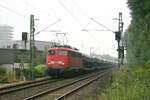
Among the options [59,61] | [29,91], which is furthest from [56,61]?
[29,91]

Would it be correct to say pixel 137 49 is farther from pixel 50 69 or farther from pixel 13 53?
pixel 50 69

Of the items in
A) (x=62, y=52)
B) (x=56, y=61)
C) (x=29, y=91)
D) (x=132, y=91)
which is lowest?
(x=29, y=91)

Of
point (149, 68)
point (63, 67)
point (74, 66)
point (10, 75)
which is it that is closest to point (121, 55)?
point (74, 66)

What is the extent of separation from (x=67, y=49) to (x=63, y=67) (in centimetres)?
195

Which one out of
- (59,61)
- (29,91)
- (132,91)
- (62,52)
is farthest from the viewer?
(62,52)

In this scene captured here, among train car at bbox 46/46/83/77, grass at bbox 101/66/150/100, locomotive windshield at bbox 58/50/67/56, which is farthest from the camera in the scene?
locomotive windshield at bbox 58/50/67/56

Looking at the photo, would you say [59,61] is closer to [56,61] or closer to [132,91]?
[56,61]

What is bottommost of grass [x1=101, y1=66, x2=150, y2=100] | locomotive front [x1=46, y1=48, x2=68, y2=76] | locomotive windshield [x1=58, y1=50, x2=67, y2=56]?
grass [x1=101, y1=66, x2=150, y2=100]

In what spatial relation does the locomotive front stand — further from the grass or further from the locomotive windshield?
the grass

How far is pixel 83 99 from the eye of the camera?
1006cm

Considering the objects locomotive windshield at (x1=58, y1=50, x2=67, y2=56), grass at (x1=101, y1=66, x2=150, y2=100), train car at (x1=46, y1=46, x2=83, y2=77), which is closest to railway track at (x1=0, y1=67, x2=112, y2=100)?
grass at (x1=101, y1=66, x2=150, y2=100)

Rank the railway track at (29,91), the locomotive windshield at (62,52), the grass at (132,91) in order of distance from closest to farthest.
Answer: the grass at (132,91) < the railway track at (29,91) < the locomotive windshield at (62,52)

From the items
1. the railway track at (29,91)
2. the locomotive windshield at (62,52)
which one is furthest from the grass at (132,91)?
the locomotive windshield at (62,52)

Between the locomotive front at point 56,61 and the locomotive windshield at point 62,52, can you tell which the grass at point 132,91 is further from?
the locomotive windshield at point 62,52
